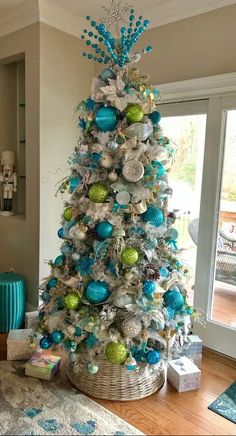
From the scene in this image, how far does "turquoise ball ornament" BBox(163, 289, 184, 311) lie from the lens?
6.90ft

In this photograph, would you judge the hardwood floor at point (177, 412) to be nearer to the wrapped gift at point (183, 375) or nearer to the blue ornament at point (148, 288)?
the wrapped gift at point (183, 375)

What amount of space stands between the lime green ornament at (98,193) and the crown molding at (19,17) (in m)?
1.78

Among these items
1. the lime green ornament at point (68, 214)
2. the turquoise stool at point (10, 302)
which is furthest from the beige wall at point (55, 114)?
the lime green ornament at point (68, 214)

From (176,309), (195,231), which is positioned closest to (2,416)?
(176,309)

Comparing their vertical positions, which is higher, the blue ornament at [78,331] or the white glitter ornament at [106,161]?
the white glitter ornament at [106,161]

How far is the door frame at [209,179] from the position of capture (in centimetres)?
256

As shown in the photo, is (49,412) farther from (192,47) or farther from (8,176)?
(192,47)

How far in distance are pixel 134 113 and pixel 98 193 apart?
481 mm

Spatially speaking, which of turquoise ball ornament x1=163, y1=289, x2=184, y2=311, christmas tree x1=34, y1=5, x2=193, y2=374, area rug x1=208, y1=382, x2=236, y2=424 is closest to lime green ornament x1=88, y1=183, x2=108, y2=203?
christmas tree x1=34, y1=5, x2=193, y2=374

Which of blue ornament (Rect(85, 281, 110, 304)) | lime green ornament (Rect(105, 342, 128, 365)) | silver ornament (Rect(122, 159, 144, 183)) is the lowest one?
lime green ornament (Rect(105, 342, 128, 365))

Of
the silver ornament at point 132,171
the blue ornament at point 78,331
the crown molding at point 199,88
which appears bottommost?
the blue ornament at point 78,331

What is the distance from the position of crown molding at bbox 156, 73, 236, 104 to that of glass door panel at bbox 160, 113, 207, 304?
0.15 meters

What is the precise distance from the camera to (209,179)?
8.86 feet

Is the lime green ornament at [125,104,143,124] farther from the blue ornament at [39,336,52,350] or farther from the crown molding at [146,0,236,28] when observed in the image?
the blue ornament at [39,336,52,350]
